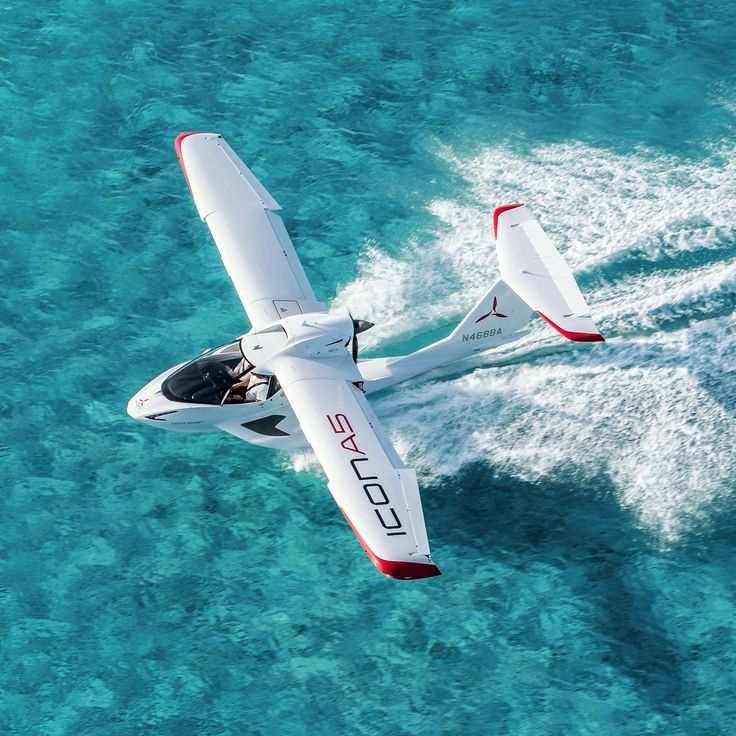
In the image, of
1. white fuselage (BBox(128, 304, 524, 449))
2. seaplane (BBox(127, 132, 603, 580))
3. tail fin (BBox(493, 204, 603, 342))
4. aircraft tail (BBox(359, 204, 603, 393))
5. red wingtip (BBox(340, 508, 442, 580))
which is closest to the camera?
red wingtip (BBox(340, 508, 442, 580))

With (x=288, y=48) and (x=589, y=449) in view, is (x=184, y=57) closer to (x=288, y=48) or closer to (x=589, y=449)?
(x=288, y=48)

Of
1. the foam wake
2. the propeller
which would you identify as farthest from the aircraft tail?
the propeller

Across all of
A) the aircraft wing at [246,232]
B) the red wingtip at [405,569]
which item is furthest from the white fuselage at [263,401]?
the red wingtip at [405,569]

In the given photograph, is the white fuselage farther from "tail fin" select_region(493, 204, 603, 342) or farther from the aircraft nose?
"tail fin" select_region(493, 204, 603, 342)

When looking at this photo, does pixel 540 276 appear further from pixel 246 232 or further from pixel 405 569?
pixel 405 569

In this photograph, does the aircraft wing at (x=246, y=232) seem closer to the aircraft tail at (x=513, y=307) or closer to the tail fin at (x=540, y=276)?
the aircraft tail at (x=513, y=307)
